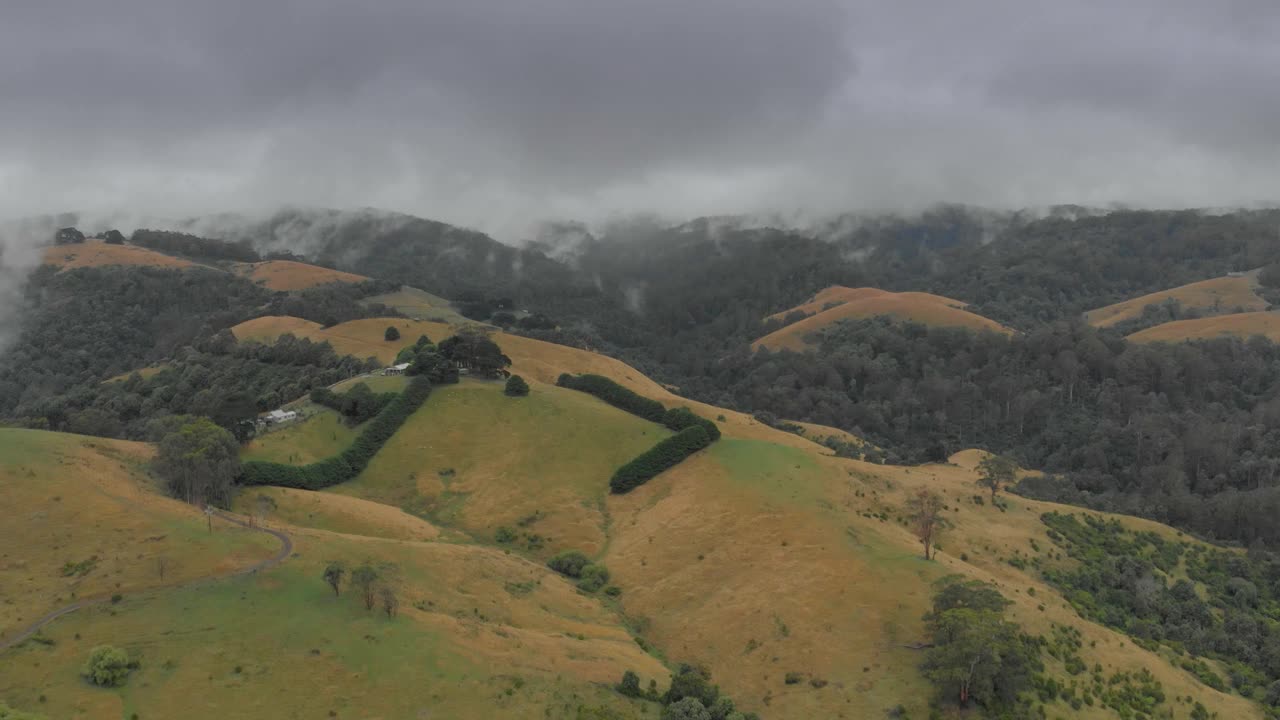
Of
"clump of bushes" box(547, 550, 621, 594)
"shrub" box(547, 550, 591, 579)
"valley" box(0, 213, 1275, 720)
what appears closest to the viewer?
"valley" box(0, 213, 1275, 720)

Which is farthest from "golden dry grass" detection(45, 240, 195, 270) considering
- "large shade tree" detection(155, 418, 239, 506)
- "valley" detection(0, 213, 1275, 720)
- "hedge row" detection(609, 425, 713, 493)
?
"hedge row" detection(609, 425, 713, 493)

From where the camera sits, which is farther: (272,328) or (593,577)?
(272,328)

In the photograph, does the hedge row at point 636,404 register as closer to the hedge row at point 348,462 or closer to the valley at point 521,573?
the valley at point 521,573

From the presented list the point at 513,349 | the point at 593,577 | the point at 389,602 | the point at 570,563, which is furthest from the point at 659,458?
the point at 513,349

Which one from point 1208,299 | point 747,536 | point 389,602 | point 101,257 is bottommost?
point 747,536

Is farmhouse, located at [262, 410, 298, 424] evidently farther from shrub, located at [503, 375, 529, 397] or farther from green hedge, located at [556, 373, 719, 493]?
green hedge, located at [556, 373, 719, 493]

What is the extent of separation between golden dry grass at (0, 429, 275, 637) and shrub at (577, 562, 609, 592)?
17.3 m

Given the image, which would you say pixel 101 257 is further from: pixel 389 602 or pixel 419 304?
pixel 389 602

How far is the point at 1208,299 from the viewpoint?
183250 mm

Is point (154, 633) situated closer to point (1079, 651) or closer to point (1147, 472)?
point (1079, 651)

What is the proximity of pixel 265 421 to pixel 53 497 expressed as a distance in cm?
2553

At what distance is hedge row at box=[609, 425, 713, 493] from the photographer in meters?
60.1

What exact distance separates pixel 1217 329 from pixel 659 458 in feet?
428

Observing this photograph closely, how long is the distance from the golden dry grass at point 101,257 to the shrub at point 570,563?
153238 millimetres
